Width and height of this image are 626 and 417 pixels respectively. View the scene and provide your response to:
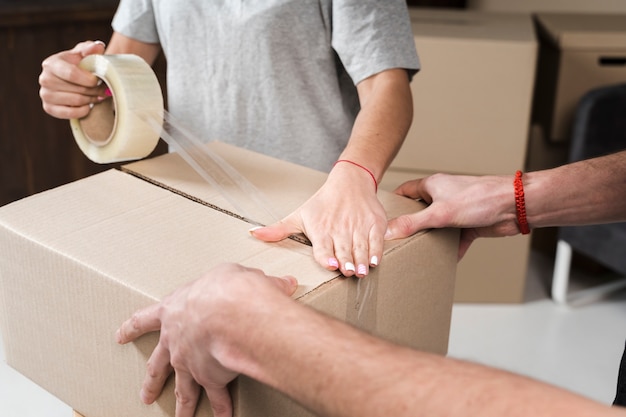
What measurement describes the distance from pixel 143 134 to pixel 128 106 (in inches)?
1.7

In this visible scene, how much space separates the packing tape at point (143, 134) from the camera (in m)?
1.01

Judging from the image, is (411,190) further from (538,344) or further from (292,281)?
(538,344)

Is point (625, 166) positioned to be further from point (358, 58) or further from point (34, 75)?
point (34, 75)

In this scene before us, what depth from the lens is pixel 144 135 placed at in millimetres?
1042

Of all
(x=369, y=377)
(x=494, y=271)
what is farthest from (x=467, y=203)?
(x=494, y=271)

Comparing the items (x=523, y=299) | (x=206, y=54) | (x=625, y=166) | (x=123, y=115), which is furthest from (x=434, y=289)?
(x=523, y=299)

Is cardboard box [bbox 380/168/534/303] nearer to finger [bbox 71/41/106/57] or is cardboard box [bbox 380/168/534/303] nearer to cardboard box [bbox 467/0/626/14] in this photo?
cardboard box [bbox 467/0/626/14]

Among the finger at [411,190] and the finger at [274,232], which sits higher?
the finger at [274,232]

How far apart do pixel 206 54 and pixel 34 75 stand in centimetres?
118

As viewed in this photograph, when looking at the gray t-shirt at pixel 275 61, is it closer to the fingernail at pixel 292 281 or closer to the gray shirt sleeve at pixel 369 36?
the gray shirt sleeve at pixel 369 36

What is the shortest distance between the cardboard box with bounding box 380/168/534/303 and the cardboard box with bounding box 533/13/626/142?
1.30 ft

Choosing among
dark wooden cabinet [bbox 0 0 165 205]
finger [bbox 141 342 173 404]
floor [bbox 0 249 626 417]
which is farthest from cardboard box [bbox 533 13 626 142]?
finger [bbox 141 342 173 404]

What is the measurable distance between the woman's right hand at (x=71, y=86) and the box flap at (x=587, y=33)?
1.58m

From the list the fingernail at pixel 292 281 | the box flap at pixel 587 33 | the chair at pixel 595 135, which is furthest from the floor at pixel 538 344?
the fingernail at pixel 292 281
